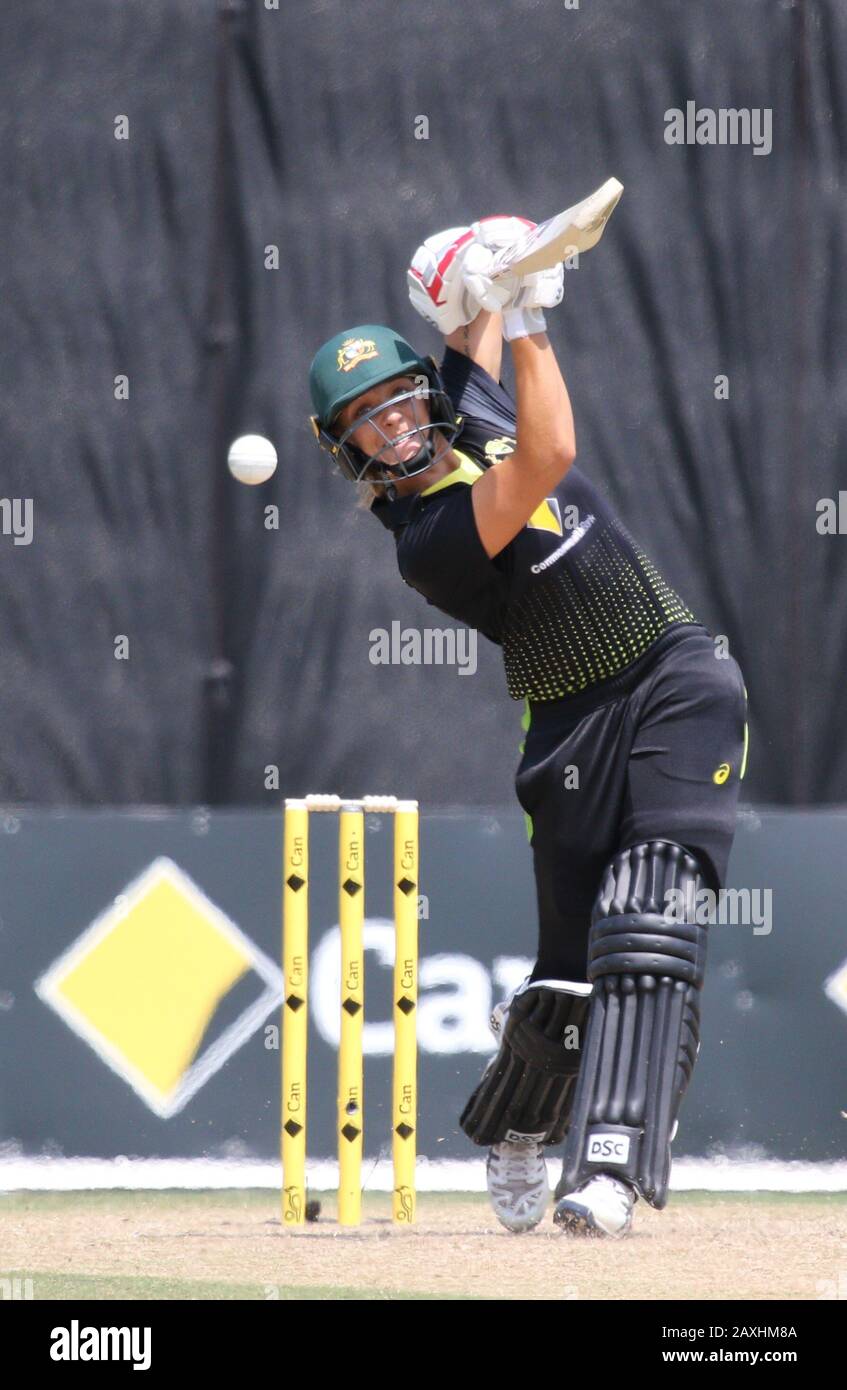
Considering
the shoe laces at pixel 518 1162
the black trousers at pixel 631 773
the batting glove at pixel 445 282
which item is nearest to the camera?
the black trousers at pixel 631 773

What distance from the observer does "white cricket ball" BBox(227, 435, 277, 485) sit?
4.92m

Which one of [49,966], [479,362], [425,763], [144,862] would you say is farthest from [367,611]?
[479,362]

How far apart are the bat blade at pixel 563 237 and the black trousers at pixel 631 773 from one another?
73 centimetres

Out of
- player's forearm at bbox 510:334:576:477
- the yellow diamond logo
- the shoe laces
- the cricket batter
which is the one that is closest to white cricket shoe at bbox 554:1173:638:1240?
the cricket batter

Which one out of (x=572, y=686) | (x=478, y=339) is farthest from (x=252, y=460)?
(x=572, y=686)

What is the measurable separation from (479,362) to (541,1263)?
1690 mm

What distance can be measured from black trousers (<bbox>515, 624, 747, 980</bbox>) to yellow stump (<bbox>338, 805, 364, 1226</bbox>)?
873 millimetres

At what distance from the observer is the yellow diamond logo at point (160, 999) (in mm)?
5254

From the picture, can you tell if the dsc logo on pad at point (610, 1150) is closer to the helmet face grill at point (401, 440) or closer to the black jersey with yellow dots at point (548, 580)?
the black jersey with yellow dots at point (548, 580)

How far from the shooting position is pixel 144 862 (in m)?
5.37

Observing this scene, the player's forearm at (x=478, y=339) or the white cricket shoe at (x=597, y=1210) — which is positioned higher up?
the player's forearm at (x=478, y=339)

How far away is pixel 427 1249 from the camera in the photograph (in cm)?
400

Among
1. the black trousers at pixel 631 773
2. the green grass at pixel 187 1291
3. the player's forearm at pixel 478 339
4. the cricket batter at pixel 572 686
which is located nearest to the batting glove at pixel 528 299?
the cricket batter at pixel 572 686

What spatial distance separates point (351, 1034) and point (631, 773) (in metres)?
1.30
